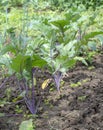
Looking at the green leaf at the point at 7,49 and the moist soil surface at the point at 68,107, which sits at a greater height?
the green leaf at the point at 7,49

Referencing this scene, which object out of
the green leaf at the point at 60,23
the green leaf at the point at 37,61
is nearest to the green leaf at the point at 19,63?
the green leaf at the point at 37,61

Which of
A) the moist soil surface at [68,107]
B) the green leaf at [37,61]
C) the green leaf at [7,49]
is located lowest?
the moist soil surface at [68,107]

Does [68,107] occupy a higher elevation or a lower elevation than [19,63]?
lower

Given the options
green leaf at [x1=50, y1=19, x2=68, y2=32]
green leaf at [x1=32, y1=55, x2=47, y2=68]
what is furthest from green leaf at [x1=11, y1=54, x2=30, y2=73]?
green leaf at [x1=50, y1=19, x2=68, y2=32]

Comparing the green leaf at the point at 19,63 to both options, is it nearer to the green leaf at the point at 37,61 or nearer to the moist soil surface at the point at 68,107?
the green leaf at the point at 37,61

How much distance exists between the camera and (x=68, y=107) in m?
2.92

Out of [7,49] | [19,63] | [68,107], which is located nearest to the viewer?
[19,63]

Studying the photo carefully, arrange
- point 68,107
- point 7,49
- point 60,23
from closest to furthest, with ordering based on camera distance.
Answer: point 7,49 → point 68,107 → point 60,23

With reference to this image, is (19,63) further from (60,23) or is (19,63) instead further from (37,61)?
(60,23)

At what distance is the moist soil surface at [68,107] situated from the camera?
8.77 ft

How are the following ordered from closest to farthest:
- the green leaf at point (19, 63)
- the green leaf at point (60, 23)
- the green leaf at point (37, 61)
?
the green leaf at point (19, 63)
the green leaf at point (37, 61)
the green leaf at point (60, 23)

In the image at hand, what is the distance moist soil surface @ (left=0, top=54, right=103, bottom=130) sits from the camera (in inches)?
105

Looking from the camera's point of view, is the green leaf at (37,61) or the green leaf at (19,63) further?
the green leaf at (37,61)

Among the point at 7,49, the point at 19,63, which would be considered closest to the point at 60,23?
the point at 7,49
